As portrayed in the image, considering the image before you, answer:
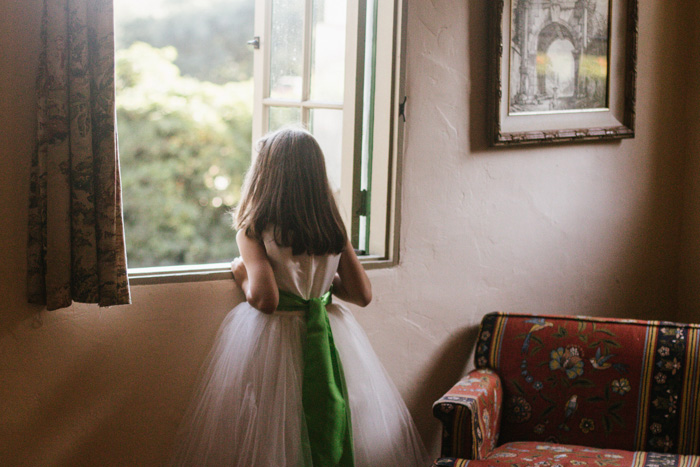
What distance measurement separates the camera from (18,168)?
4.99 ft

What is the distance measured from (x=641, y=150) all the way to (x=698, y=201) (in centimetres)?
31

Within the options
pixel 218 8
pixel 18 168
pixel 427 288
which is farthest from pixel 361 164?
pixel 218 8

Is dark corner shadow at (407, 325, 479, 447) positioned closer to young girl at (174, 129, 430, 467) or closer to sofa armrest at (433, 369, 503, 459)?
sofa armrest at (433, 369, 503, 459)

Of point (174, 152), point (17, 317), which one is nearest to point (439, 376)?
point (17, 317)

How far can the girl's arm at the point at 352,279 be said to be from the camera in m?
1.78

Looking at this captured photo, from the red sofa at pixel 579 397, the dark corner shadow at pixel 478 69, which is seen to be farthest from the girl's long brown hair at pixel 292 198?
the dark corner shadow at pixel 478 69

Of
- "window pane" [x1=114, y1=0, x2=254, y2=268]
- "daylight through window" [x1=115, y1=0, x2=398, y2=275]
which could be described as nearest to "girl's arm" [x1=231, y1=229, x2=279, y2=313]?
"daylight through window" [x1=115, y1=0, x2=398, y2=275]

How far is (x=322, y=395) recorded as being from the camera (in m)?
1.66

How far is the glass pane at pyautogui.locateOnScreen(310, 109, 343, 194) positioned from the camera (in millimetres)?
2148

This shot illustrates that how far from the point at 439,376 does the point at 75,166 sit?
52.8 inches

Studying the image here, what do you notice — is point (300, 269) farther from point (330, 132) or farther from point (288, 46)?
point (288, 46)

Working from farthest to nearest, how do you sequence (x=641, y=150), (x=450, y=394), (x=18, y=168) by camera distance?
(x=641, y=150)
(x=450, y=394)
(x=18, y=168)

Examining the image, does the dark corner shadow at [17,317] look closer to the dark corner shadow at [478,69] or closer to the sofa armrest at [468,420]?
the sofa armrest at [468,420]

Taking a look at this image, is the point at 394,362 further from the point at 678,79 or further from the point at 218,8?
the point at 218,8
